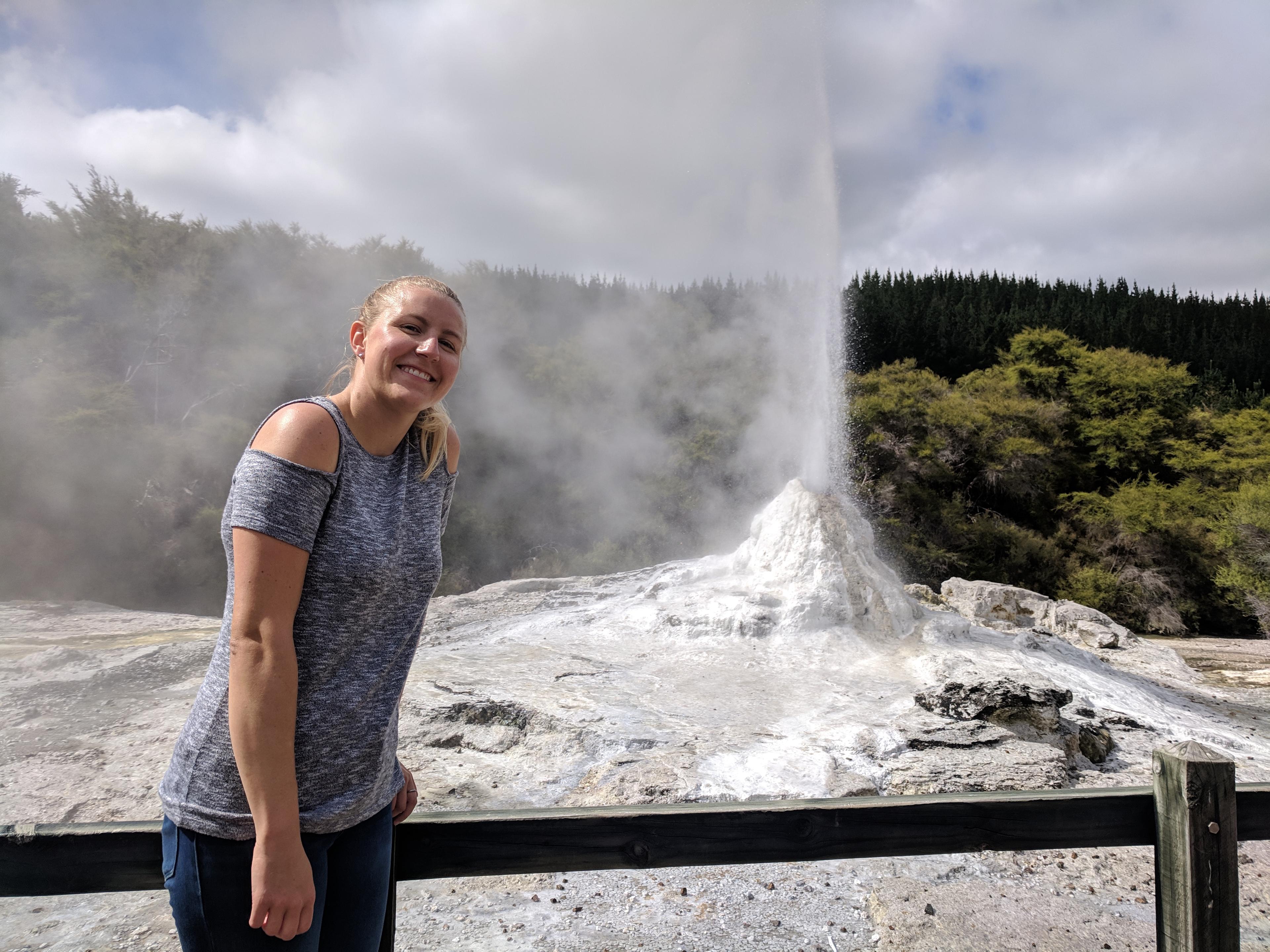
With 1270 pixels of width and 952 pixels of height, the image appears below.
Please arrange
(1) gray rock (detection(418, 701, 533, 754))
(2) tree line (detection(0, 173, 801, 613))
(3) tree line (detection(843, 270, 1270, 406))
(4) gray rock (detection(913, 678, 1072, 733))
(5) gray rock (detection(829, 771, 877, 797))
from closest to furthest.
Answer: (5) gray rock (detection(829, 771, 877, 797))
(1) gray rock (detection(418, 701, 533, 754))
(4) gray rock (detection(913, 678, 1072, 733))
(2) tree line (detection(0, 173, 801, 613))
(3) tree line (detection(843, 270, 1270, 406))

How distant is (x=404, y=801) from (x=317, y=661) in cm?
38

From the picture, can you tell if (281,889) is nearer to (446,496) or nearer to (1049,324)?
(446,496)

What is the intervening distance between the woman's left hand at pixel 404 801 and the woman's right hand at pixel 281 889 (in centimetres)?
27

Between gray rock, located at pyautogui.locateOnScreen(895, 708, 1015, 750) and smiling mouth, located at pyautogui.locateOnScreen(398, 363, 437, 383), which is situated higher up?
smiling mouth, located at pyautogui.locateOnScreen(398, 363, 437, 383)

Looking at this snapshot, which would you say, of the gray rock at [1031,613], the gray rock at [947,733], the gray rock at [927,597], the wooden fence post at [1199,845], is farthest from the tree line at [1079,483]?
the wooden fence post at [1199,845]

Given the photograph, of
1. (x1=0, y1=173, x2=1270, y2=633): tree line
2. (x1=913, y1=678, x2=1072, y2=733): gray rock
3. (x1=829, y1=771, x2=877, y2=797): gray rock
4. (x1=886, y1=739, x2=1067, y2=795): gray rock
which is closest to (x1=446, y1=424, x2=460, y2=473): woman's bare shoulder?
(x1=829, y1=771, x2=877, y2=797): gray rock

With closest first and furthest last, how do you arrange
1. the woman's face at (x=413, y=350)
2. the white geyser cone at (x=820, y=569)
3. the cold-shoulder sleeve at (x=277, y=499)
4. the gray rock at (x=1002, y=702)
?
the cold-shoulder sleeve at (x=277, y=499)
the woman's face at (x=413, y=350)
the gray rock at (x=1002, y=702)
the white geyser cone at (x=820, y=569)

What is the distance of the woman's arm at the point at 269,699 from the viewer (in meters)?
0.74

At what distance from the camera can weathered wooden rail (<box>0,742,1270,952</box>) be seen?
118 centimetres

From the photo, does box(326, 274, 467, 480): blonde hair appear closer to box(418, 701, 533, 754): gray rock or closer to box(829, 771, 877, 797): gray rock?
box(829, 771, 877, 797): gray rock

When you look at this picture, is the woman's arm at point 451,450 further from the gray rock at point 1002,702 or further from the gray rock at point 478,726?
the gray rock at point 1002,702

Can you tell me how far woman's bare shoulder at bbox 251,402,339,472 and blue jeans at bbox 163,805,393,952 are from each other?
1.31 ft

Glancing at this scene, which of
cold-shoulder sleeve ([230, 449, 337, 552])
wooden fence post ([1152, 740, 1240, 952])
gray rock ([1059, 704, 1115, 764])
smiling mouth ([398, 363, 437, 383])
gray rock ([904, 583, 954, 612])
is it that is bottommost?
gray rock ([1059, 704, 1115, 764])

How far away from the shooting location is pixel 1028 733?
4.08 meters
